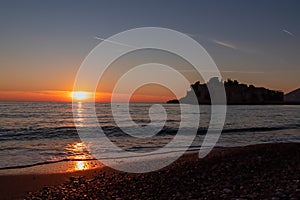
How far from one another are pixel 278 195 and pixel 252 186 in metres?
1.12

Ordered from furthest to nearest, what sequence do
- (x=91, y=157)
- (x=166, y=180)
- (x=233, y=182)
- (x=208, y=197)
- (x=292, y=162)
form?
1. (x=91, y=157)
2. (x=292, y=162)
3. (x=166, y=180)
4. (x=233, y=182)
5. (x=208, y=197)

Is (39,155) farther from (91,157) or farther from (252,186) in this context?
(252,186)

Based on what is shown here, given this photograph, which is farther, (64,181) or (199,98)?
(199,98)

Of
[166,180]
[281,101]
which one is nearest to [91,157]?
[166,180]

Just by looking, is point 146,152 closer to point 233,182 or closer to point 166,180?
point 166,180

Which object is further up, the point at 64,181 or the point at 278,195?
the point at 278,195

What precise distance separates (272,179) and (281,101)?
640ft

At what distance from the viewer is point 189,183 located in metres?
9.28

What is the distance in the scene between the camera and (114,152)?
20.1m

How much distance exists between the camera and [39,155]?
18203mm

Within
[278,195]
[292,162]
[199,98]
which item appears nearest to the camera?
[278,195]

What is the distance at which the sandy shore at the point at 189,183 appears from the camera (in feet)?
25.7

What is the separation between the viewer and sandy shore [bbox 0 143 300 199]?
7.84 metres

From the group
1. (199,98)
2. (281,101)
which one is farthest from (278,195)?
(281,101)
